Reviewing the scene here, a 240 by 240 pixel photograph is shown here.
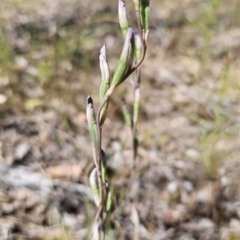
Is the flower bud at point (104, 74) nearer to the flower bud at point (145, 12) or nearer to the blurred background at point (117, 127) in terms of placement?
the flower bud at point (145, 12)

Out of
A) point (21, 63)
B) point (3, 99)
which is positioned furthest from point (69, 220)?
point (21, 63)

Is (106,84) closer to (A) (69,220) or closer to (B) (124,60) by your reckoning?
(B) (124,60)

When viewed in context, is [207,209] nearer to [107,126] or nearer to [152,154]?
[152,154]

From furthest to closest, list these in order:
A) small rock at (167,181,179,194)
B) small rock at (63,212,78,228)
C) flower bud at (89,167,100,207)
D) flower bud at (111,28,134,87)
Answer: small rock at (167,181,179,194)
small rock at (63,212,78,228)
flower bud at (89,167,100,207)
flower bud at (111,28,134,87)

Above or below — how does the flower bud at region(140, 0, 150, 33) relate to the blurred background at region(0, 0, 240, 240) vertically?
above

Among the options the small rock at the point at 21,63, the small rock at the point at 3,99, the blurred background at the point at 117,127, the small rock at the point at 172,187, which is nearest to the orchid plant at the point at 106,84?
the blurred background at the point at 117,127

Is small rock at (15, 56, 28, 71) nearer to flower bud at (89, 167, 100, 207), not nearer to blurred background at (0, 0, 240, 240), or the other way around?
blurred background at (0, 0, 240, 240)

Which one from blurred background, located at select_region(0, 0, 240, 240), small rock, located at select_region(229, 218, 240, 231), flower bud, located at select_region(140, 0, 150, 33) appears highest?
flower bud, located at select_region(140, 0, 150, 33)

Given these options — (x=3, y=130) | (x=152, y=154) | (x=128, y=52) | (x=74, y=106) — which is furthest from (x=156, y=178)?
(x=128, y=52)

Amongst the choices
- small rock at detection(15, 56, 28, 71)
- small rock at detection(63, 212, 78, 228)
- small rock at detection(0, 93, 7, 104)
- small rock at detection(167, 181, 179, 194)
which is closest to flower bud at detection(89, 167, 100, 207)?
small rock at detection(63, 212, 78, 228)
